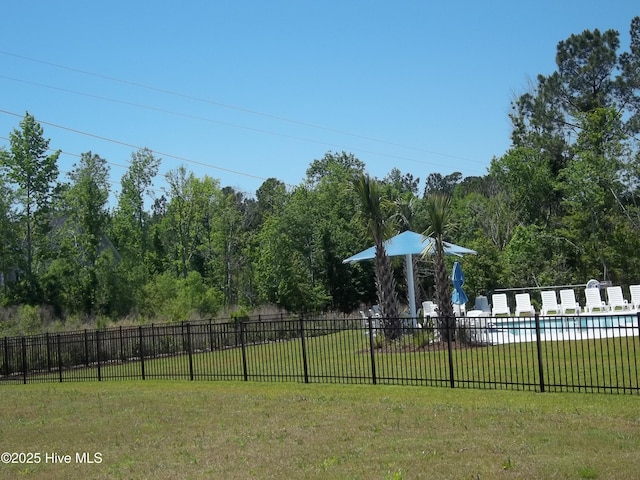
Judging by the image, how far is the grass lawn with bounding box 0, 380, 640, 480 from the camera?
24.7 ft

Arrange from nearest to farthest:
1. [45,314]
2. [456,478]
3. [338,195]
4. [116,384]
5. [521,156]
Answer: [456,478], [116,384], [45,314], [521,156], [338,195]

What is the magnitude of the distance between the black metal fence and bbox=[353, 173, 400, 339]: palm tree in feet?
3.18

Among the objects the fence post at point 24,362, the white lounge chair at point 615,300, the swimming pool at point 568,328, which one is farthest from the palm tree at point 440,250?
the fence post at point 24,362

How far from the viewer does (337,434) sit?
942 centimetres

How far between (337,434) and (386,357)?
7300 mm

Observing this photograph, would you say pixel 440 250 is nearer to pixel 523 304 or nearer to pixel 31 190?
pixel 523 304

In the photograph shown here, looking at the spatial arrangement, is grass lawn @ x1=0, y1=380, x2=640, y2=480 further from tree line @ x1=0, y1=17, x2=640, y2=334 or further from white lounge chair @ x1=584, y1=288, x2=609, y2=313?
tree line @ x1=0, y1=17, x2=640, y2=334

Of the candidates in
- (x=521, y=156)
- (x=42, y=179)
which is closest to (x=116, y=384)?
(x=42, y=179)

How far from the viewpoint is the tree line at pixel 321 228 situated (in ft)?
119

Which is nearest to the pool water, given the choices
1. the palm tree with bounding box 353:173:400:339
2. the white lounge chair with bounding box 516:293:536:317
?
the palm tree with bounding box 353:173:400:339

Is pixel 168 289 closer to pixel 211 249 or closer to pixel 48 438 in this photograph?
pixel 211 249

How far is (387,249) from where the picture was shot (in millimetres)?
24469

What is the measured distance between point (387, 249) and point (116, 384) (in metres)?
10.2

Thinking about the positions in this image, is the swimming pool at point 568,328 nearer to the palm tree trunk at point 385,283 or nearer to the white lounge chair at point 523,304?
the palm tree trunk at point 385,283
